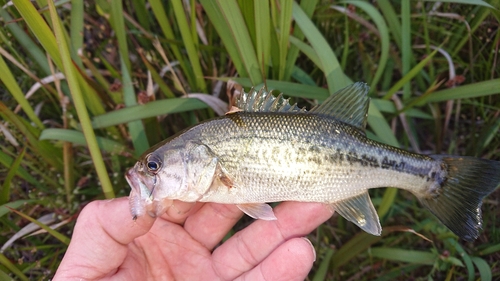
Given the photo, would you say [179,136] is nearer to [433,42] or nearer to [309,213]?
[309,213]

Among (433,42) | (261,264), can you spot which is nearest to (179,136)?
(261,264)

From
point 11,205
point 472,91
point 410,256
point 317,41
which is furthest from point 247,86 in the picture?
point 11,205

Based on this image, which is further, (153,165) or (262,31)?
(262,31)

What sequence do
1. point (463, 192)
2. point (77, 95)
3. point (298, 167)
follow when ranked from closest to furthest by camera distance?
1. point (77, 95)
2. point (298, 167)
3. point (463, 192)

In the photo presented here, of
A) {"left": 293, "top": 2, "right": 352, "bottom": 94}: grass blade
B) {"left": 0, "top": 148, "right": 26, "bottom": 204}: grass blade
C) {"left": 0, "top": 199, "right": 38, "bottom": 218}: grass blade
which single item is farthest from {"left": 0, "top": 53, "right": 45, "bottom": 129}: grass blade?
{"left": 293, "top": 2, "right": 352, "bottom": 94}: grass blade

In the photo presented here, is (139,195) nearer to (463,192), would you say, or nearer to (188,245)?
(188,245)

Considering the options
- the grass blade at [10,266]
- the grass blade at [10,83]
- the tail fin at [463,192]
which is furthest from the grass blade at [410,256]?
the grass blade at [10,83]

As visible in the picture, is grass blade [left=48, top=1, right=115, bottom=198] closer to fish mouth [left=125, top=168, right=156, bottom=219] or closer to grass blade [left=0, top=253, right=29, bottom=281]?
fish mouth [left=125, top=168, right=156, bottom=219]
